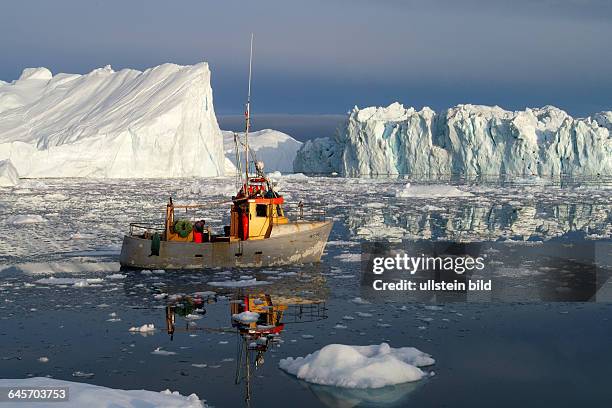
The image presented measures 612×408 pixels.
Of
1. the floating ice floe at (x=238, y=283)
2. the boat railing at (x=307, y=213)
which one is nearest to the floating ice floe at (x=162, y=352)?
the floating ice floe at (x=238, y=283)

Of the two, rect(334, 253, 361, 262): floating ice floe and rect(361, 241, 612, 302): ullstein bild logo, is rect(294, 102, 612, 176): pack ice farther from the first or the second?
rect(334, 253, 361, 262): floating ice floe

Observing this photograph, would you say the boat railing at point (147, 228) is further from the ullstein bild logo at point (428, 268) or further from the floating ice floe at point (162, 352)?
the floating ice floe at point (162, 352)

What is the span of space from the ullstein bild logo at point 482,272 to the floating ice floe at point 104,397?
6.20 metres

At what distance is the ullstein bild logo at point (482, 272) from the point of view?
1317 centimetres

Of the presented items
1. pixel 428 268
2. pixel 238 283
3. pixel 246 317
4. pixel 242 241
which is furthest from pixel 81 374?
pixel 428 268

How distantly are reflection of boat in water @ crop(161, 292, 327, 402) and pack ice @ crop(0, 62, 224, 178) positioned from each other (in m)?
61.1

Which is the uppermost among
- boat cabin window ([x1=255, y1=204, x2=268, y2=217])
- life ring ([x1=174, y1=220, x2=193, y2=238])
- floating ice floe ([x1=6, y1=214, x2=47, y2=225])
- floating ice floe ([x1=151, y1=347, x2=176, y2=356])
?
boat cabin window ([x1=255, y1=204, x2=268, y2=217])

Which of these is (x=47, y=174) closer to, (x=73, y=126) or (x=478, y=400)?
(x=73, y=126)

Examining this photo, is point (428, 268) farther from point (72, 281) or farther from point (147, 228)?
point (72, 281)

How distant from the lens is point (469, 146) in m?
74.0

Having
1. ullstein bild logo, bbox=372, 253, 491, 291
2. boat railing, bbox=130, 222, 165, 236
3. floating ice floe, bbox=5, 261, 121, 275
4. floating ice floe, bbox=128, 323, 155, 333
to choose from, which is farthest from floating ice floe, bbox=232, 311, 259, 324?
floating ice floe, bbox=5, 261, 121, 275

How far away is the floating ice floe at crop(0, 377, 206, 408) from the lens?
690 centimetres

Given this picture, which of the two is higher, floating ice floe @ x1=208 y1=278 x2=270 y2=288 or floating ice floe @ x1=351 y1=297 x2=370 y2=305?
floating ice floe @ x1=208 y1=278 x2=270 y2=288

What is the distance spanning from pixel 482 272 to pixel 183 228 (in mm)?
7139
